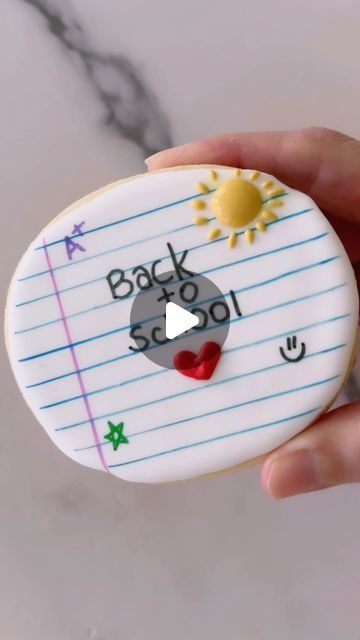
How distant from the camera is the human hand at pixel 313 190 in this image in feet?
2.30

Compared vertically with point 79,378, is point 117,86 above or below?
above

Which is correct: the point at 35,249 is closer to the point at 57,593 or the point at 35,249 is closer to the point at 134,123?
the point at 134,123

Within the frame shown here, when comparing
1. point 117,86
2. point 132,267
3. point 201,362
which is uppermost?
point 117,86

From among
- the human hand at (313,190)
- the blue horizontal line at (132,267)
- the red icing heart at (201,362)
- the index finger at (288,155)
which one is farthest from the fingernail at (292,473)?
the index finger at (288,155)

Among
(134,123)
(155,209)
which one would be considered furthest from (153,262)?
(134,123)

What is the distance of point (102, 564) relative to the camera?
0.92 m

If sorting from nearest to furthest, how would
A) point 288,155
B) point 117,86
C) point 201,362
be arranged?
1. point 201,362
2. point 288,155
3. point 117,86

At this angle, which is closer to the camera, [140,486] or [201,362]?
[201,362]

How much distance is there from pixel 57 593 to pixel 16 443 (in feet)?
0.63

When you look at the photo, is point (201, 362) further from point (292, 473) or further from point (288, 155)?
point (288, 155)

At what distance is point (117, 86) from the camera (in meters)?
0.94

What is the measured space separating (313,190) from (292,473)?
0.34 m

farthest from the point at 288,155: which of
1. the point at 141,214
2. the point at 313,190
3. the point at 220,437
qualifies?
the point at 220,437
